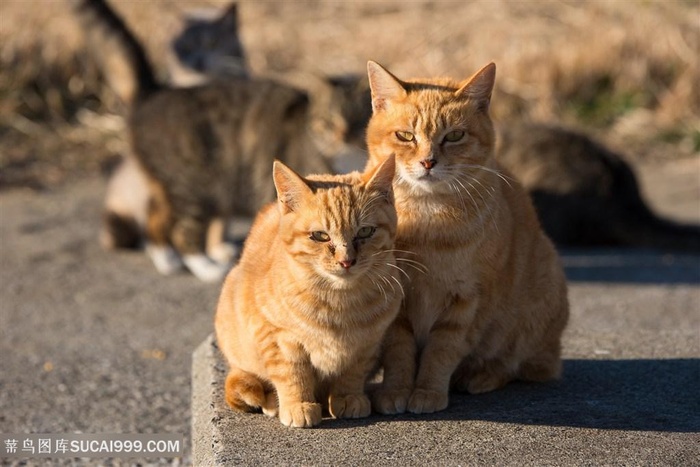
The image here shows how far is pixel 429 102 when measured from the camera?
3.74 m

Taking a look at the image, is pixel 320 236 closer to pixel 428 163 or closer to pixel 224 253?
pixel 428 163

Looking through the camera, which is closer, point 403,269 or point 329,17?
point 403,269

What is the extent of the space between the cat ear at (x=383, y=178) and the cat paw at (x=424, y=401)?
0.72 metres

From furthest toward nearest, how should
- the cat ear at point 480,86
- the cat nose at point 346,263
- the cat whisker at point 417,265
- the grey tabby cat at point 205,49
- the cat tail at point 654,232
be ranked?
1. the grey tabby cat at point 205,49
2. the cat tail at point 654,232
3. the cat ear at point 480,86
4. the cat whisker at point 417,265
5. the cat nose at point 346,263

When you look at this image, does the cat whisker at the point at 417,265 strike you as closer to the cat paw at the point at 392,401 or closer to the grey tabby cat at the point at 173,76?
the cat paw at the point at 392,401

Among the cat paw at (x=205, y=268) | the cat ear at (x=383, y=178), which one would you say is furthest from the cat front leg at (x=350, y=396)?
the cat paw at (x=205, y=268)

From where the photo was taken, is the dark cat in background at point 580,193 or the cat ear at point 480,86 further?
the dark cat in background at point 580,193

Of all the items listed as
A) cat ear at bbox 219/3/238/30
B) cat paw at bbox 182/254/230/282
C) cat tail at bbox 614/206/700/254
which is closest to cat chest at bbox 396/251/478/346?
cat paw at bbox 182/254/230/282

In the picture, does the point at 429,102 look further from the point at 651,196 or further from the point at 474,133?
the point at 651,196

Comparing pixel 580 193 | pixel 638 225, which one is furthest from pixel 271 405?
pixel 638 225

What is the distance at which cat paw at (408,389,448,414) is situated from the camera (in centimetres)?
373

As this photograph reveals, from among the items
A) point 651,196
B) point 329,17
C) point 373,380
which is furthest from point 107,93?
point 373,380

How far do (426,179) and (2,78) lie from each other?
8.50 meters

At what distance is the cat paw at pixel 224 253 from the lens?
7.72m
